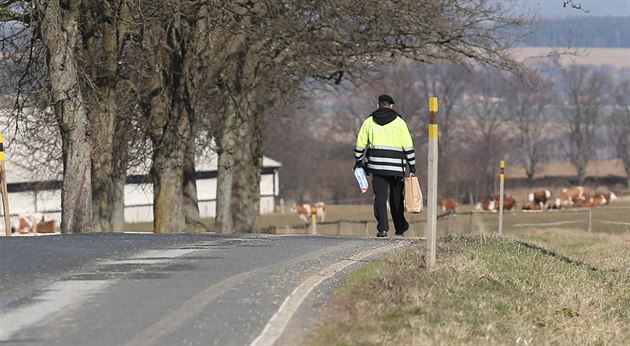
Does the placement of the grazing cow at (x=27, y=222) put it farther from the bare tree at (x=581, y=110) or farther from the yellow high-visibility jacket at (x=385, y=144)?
the bare tree at (x=581, y=110)

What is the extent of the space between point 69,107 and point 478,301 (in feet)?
43.2

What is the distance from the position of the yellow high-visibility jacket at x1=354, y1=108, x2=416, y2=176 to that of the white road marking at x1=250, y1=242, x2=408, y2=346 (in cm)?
384

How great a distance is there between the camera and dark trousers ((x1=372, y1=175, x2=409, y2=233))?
1816cm

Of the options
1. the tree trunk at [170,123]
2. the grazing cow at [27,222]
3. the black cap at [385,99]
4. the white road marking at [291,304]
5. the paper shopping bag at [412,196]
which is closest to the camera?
the white road marking at [291,304]

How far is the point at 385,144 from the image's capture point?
17797mm

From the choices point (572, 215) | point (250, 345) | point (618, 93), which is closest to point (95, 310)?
point (250, 345)

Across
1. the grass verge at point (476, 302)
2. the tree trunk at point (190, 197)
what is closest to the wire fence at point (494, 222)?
the tree trunk at point (190, 197)

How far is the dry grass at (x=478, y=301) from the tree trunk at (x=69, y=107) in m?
9.18

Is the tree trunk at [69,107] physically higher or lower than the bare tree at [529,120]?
lower

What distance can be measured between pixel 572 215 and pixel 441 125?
5589cm

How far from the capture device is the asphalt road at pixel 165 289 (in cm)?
947

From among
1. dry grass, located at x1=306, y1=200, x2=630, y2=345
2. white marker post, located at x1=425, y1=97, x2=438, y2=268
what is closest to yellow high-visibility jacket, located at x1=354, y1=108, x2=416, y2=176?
dry grass, located at x1=306, y1=200, x2=630, y2=345

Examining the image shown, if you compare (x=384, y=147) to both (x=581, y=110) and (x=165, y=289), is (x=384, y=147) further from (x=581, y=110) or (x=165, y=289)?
(x=581, y=110)

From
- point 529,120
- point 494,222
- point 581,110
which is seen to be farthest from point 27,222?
point 529,120
